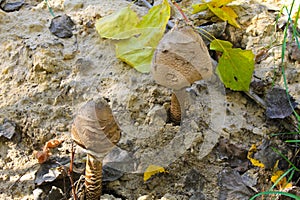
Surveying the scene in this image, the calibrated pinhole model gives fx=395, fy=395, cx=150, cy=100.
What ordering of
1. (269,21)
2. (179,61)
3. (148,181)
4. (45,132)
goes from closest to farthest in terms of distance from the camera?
(179,61) < (148,181) < (45,132) < (269,21)

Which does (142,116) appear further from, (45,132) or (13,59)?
(13,59)

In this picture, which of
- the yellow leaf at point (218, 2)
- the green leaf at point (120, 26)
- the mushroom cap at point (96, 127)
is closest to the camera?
the mushroom cap at point (96, 127)

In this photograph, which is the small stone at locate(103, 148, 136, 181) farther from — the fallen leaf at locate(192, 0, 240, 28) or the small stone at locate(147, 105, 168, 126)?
the fallen leaf at locate(192, 0, 240, 28)

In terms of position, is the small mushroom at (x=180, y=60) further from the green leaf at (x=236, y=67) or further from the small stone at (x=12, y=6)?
the small stone at (x=12, y=6)

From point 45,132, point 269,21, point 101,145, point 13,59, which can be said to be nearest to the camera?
point 101,145

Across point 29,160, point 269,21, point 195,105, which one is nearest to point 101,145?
point 29,160

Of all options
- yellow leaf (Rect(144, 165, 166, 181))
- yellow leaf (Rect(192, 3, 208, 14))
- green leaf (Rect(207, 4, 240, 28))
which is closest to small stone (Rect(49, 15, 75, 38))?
yellow leaf (Rect(192, 3, 208, 14))

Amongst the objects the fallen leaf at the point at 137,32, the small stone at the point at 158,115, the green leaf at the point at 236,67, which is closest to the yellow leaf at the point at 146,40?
the fallen leaf at the point at 137,32
